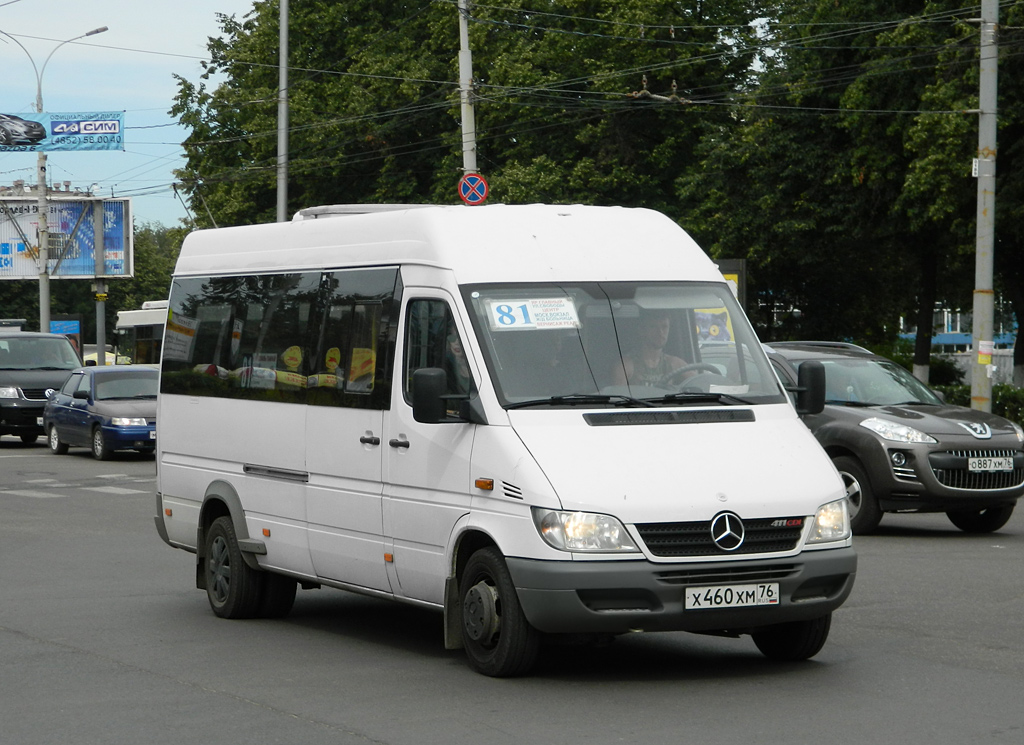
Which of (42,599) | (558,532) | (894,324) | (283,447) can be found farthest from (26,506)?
(894,324)

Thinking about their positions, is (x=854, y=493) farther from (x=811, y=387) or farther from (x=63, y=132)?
(x=63, y=132)

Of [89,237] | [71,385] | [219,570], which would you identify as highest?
[89,237]

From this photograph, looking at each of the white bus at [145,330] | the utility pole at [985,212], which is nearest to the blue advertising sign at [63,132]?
the white bus at [145,330]

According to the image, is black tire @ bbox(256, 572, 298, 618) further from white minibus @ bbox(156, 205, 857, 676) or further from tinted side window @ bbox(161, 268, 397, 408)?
tinted side window @ bbox(161, 268, 397, 408)

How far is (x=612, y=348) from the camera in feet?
26.8

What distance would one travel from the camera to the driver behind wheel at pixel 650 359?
8.10 metres

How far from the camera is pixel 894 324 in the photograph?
200 feet

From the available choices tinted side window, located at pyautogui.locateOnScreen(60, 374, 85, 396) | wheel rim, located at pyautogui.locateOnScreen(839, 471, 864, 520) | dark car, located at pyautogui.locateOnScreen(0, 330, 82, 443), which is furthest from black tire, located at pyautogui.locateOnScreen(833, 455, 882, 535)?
dark car, located at pyautogui.locateOnScreen(0, 330, 82, 443)

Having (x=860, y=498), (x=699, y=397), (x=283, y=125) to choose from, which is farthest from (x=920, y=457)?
(x=283, y=125)

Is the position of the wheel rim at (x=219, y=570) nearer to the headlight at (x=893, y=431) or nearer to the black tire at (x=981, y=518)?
the headlight at (x=893, y=431)

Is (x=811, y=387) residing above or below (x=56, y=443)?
above

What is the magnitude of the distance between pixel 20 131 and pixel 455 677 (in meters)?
47.1

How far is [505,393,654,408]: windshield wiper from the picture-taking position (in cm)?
783

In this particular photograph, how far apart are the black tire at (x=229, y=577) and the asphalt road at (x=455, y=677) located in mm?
110
